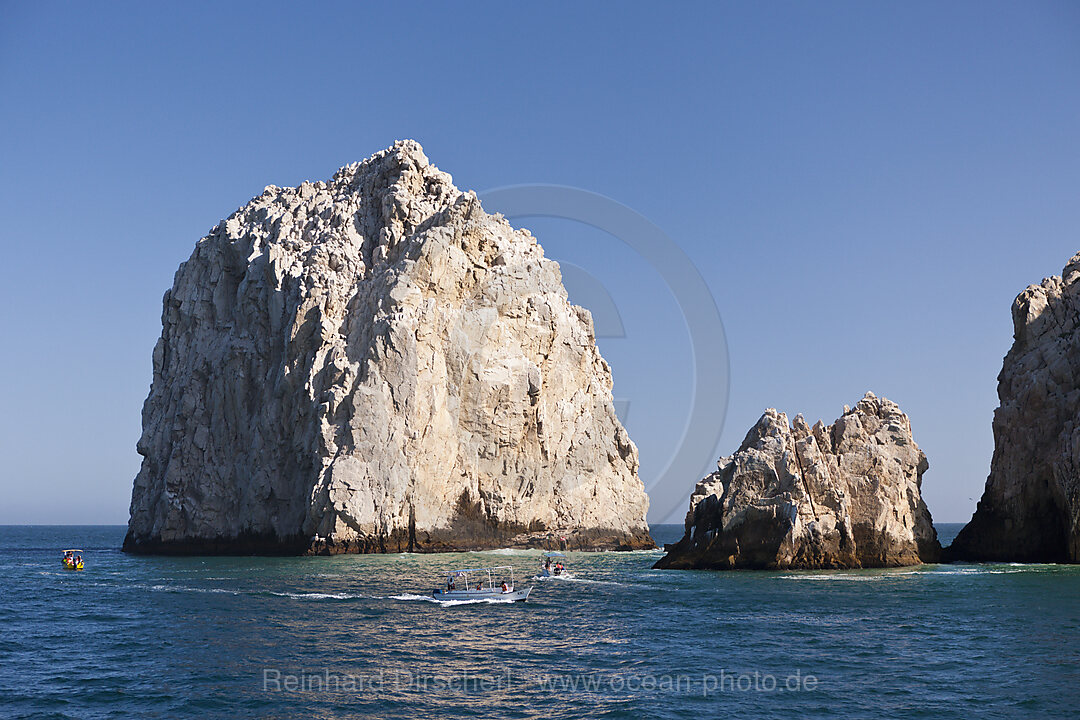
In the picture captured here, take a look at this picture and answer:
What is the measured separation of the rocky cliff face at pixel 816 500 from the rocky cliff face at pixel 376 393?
25.3 meters

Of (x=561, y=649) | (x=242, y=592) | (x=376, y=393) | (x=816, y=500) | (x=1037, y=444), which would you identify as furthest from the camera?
(x=376, y=393)

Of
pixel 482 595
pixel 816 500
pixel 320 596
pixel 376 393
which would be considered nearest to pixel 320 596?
pixel 320 596

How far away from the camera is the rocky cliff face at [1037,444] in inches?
2200

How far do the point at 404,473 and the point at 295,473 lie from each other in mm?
10919

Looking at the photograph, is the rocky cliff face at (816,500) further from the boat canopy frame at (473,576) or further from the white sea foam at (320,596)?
the white sea foam at (320,596)

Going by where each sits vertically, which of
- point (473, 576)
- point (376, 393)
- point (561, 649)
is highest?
point (376, 393)

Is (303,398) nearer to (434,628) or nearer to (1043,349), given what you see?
(434,628)

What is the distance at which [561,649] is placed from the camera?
3094 cm

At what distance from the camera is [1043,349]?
60.5 meters

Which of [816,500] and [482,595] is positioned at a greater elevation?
[816,500]

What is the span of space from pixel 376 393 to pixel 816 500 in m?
36.0

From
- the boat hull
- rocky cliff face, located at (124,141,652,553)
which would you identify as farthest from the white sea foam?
rocky cliff face, located at (124,141,652,553)

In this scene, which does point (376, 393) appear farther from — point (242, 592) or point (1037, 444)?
point (1037, 444)

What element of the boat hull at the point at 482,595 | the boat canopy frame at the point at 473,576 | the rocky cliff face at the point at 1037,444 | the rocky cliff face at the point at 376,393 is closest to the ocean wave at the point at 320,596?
the boat hull at the point at 482,595
